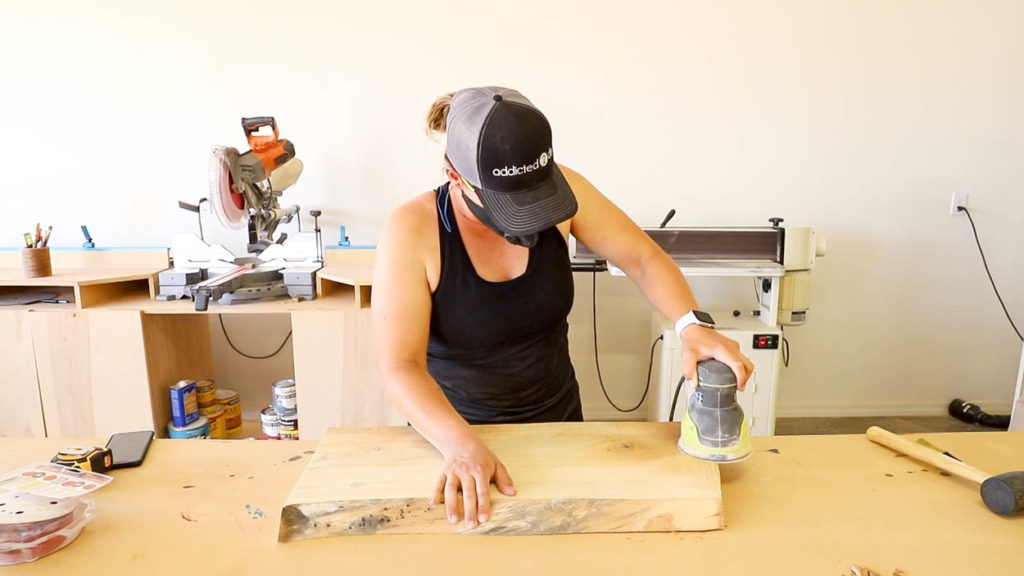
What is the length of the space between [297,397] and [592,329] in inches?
52.7

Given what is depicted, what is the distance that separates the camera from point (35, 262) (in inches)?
88.7

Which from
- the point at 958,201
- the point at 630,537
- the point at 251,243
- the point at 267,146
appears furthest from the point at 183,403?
the point at 958,201

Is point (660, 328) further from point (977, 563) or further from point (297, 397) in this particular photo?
point (977, 563)

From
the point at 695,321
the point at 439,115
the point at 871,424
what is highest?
the point at 439,115

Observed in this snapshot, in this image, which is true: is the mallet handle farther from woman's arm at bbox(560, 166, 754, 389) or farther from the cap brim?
the cap brim

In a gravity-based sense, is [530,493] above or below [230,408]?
above

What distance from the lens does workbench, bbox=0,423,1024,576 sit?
A: 0.81 m

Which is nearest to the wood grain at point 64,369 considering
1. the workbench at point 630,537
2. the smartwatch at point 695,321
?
the workbench at point 630,537

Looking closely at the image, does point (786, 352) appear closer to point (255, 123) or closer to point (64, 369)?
point (255, 123)

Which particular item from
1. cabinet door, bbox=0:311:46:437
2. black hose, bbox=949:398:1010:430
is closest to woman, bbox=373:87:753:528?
cabinet door, bbox=0:311:46:437

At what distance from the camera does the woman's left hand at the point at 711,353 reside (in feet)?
3.18

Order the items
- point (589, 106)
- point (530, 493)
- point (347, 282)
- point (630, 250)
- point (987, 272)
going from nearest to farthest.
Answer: point (530, 493)
point (630, 250)
point (347, 282)
point (589, 106)
point (987, 272)

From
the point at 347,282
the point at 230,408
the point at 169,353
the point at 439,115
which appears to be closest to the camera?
the point at 439,115

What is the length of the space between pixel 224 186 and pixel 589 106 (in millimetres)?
1509
